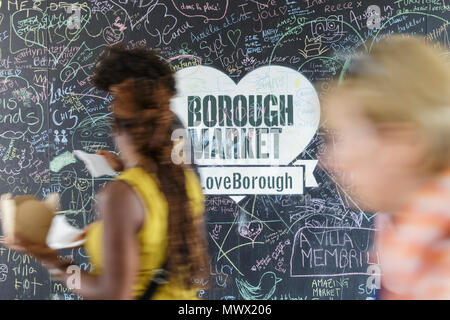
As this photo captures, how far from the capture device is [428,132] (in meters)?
1.12

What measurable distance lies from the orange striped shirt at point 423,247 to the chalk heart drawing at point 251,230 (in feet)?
10.3

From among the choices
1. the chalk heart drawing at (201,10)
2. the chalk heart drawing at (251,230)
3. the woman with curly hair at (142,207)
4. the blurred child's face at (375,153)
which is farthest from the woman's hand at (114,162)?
the chalk heart drawing at (201,10)

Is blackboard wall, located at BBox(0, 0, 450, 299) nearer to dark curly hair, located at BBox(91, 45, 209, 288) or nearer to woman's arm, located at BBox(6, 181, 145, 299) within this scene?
dark curly hair, located at BBox(91, 45, 209, 288)

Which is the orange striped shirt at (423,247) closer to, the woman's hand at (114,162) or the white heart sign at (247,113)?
the woman's hand at (114,162)

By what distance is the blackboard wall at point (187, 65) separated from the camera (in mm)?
4219

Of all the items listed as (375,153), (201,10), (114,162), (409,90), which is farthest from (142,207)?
(201,10)

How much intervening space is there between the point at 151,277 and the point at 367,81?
90 cm

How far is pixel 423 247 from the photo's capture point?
1.07 metres

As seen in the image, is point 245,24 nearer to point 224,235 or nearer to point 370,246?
point 224,235

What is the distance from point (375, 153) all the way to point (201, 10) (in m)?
3.36

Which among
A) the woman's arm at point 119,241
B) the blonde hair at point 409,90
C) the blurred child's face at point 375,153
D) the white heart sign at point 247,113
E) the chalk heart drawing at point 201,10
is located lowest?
the woman's arm at point 119,241

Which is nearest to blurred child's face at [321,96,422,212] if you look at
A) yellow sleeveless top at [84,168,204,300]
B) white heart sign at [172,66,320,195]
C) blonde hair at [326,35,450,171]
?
blonde hair at [326,35,450,171]

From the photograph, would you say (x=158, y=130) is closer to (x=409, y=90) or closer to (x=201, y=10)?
(x=409, y=90)
